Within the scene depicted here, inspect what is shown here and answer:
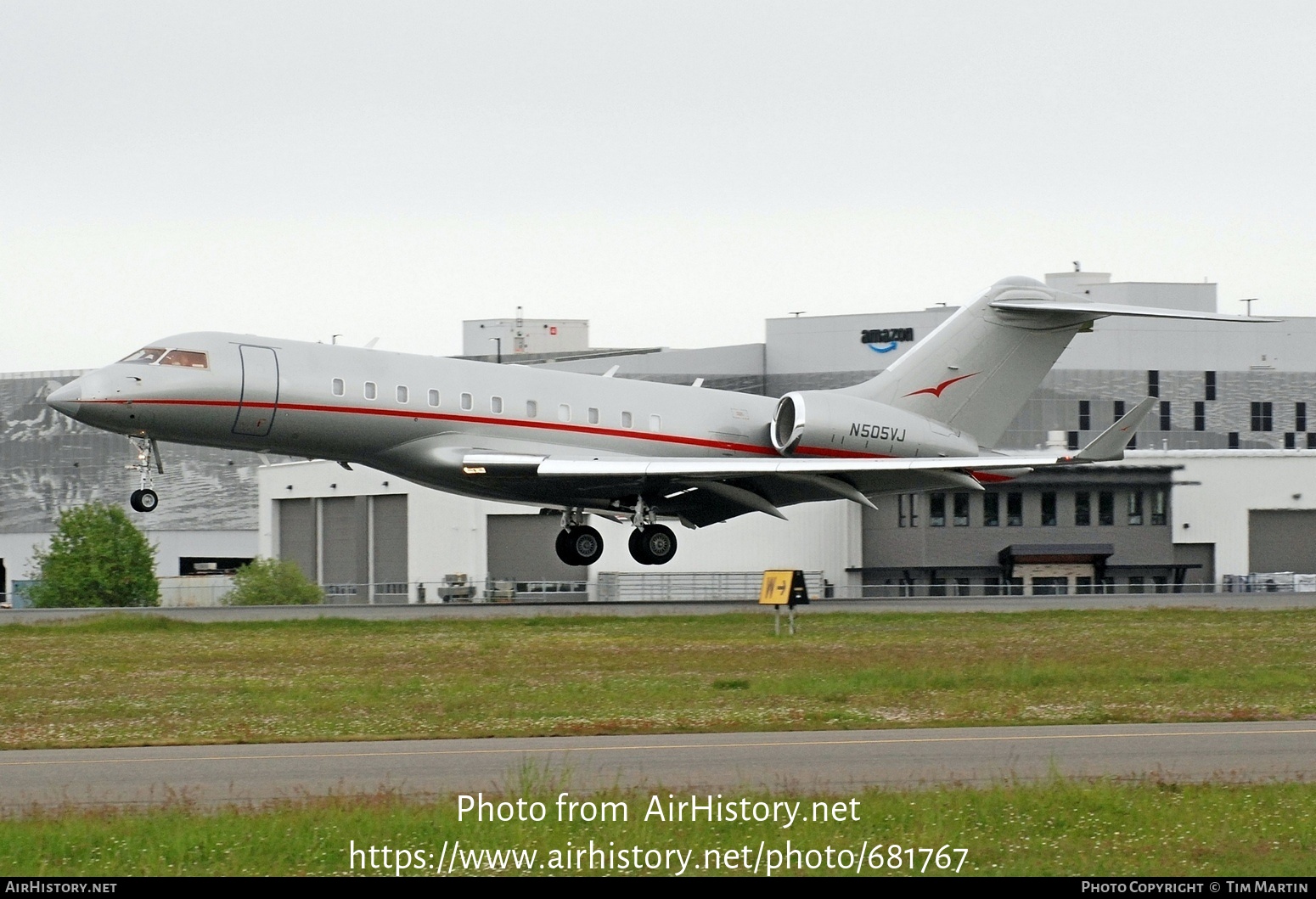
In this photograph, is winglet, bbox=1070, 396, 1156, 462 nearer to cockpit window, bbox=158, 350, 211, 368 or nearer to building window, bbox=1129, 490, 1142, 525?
cockpit window, bbox=158, 350, 211, 368

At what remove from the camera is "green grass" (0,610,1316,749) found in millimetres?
16406

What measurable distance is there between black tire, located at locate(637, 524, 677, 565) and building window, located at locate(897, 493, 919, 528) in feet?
90.3

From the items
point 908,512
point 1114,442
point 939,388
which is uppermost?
point 939,388

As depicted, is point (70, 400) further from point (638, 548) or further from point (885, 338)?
point (885, 338)

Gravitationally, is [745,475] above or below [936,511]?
above

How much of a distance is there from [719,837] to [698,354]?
68171mm

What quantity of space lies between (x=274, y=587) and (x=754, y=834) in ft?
161

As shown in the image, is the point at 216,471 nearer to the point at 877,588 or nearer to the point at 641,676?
the point at 877,588

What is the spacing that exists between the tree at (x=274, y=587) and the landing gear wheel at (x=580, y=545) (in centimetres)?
2810

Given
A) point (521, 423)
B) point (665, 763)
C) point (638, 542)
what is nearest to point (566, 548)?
point (638, 542)

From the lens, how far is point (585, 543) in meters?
29.5

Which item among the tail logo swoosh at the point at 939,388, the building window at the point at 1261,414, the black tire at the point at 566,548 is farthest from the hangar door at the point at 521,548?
the building window at the point at 1261,414

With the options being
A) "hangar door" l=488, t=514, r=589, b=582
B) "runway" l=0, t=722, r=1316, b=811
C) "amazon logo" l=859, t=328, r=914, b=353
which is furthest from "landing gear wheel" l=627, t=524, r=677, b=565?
"amazon logo" l=859, t=328, r=914, b=353

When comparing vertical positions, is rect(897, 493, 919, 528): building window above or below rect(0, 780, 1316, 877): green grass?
above
